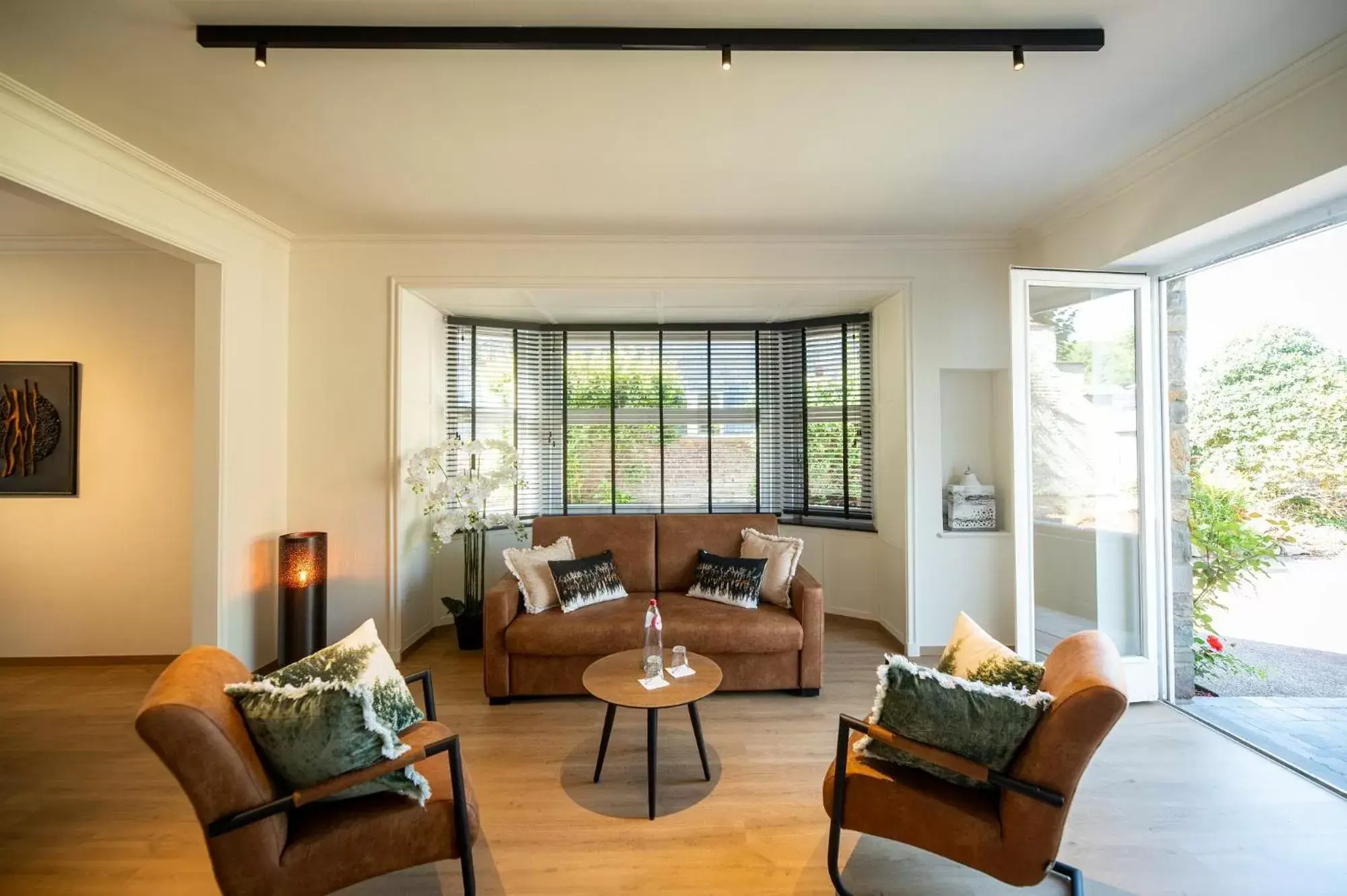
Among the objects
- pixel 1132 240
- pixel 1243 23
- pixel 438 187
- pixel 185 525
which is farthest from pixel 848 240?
pixel 185 525

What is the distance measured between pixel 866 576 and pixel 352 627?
392 cm

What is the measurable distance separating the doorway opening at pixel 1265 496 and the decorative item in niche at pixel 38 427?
688cm

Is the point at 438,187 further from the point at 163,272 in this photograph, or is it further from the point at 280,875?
the point at 280,875

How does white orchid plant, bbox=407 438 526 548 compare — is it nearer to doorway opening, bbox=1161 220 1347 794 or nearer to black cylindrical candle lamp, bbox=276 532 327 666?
black cylindrical candle lamp, bbox=276 532 327 666

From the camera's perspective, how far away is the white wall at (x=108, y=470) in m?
3.46

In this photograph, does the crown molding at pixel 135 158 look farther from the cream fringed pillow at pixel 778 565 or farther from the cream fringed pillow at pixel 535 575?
the cream fringed pillow at pixel 778 565

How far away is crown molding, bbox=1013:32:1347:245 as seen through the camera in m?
1.95

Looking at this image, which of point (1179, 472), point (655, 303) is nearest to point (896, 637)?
point (1179, 472)

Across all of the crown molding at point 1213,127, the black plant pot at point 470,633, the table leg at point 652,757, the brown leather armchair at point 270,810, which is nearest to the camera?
the brown leather armchair at point 270,810

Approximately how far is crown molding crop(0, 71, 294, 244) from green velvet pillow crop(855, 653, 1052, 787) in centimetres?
398

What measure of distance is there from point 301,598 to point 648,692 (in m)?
2.38

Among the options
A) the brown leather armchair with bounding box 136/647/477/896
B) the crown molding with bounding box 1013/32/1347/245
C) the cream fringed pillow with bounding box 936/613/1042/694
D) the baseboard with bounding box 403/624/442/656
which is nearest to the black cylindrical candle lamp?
the baseboard with bounding box 403/624/442/656

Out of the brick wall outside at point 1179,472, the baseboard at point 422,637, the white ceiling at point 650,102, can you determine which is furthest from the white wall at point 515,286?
the brick wall outside at point 1179,472

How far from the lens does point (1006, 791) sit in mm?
1543
